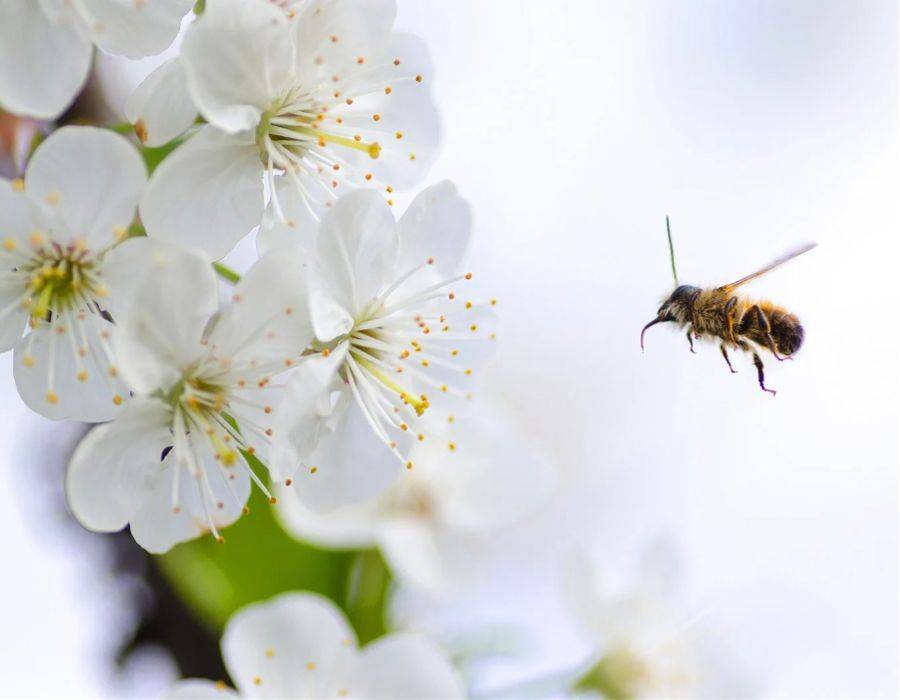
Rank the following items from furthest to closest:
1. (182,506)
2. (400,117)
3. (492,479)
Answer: (492,479) < (400,117) < (182,506)

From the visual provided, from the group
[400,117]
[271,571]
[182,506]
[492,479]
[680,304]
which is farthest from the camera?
[492,479]

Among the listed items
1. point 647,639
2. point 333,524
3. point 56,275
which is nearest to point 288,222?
point 56,275

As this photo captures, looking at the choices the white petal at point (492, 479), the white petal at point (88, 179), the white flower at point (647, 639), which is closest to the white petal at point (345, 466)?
the white petal at point (88, 179)

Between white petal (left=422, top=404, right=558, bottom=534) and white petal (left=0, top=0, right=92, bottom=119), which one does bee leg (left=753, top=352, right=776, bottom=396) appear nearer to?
white petal (left=422, top=404, right=558, bottom=534)

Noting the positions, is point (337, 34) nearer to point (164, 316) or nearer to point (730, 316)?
point (164, 316)

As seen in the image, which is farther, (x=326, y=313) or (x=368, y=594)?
(x=368, y=594)

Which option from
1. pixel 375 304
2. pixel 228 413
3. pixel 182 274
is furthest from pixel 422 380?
pixel 182 274

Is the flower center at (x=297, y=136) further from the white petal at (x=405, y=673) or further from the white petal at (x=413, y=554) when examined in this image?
the white petal at (x=413, y=554)

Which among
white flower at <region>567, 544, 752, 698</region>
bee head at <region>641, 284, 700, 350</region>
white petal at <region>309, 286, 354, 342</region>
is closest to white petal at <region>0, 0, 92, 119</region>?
white petal at <region>309, 286, 354, 342</region>
